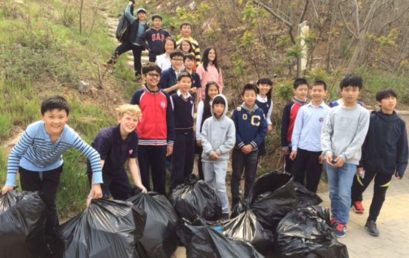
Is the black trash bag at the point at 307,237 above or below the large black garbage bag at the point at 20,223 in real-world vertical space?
below

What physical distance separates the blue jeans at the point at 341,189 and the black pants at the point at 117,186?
6.89 ft

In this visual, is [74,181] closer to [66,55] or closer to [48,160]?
[48,160]

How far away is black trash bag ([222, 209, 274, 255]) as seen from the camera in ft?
11.4

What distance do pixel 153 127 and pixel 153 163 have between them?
41cm

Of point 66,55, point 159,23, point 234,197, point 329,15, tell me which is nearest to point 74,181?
point 234,197

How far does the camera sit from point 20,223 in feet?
9.66

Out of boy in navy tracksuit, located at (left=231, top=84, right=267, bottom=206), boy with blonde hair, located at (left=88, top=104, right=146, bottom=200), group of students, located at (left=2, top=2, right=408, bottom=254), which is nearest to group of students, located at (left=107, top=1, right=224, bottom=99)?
group of students, located at (left=2, top=2, right=408, bottom=254)

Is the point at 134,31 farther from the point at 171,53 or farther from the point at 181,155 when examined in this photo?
the point at 181,155

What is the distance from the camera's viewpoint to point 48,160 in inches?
130

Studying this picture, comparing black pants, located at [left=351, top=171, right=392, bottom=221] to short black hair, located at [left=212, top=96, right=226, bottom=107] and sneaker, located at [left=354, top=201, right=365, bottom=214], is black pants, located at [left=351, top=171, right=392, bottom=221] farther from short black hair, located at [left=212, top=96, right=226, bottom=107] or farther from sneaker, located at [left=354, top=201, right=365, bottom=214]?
short black hair, located at [left=212, top=96, right=226, bottom=107]

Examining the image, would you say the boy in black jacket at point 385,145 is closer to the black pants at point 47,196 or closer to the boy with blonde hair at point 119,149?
the boy with blonde hair at point 119,149

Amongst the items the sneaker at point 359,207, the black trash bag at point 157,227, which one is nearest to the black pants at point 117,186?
the black trash bag at point 157,227

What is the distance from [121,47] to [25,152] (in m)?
4.70

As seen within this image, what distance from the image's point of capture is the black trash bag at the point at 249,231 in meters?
3.46
